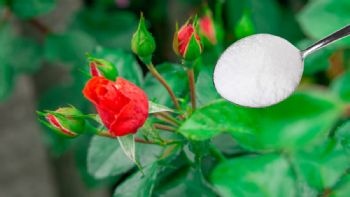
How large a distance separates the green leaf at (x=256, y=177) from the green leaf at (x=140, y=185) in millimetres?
146

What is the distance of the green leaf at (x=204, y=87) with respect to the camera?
Answer: 0.55 meters

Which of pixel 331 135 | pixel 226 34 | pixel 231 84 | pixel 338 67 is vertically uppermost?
pixel 231 84

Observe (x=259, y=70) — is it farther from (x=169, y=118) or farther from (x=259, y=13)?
(x=259, y=13)

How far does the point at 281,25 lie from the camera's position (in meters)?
1.13

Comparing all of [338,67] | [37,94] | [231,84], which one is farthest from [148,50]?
[37,94]

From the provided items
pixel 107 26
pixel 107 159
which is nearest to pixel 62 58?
pixel 107 26

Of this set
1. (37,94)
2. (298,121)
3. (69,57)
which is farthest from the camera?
(37,94)

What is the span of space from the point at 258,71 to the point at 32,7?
26.0 inches

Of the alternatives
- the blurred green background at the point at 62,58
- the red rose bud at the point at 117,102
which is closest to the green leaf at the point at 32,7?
the blurred green background at the point at 62,58

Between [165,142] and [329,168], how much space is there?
0.16 metres

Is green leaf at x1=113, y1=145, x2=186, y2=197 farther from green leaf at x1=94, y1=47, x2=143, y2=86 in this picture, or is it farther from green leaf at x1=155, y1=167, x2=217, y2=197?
green leaf at x1=94, y1=47, x2=143, y2=86

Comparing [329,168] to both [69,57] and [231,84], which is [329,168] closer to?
[231,84]

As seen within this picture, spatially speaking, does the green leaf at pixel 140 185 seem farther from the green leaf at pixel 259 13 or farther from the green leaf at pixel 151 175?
the green leaf at pixel 259 13

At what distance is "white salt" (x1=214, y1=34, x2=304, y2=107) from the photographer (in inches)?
12.8
